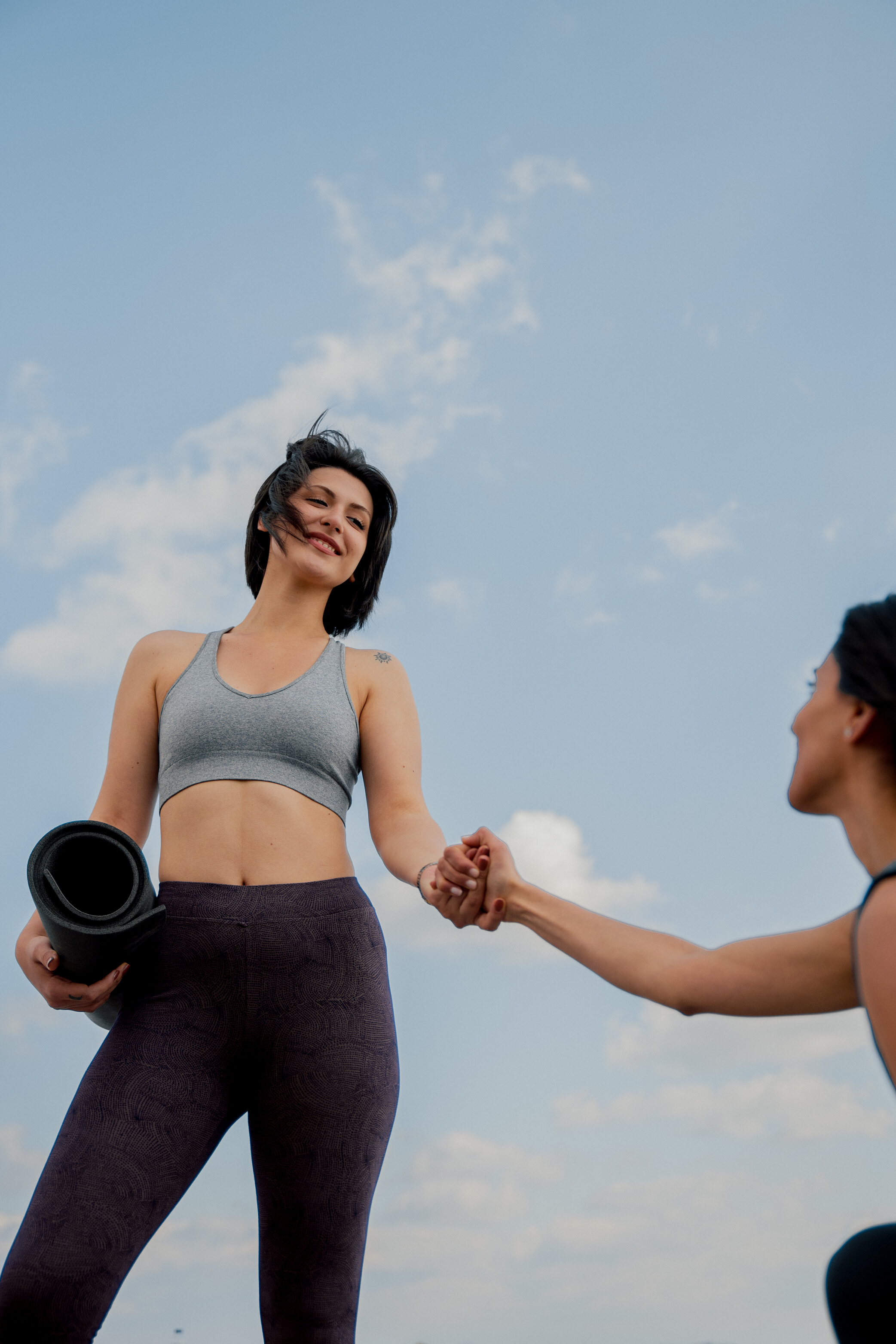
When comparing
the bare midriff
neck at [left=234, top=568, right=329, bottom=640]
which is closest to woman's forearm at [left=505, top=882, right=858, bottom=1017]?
the bare midriff

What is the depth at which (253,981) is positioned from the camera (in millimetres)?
2574

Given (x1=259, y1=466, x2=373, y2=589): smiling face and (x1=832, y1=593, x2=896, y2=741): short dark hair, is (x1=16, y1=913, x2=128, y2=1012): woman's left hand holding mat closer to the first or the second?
(x1=259, y1=466, x2=373, y2=589): smiling face

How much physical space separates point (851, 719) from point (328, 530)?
5.96 feet

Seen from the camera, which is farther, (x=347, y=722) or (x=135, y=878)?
Answer: (x=347, y=722)

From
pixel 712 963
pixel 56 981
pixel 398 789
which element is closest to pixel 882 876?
pixel 712 963

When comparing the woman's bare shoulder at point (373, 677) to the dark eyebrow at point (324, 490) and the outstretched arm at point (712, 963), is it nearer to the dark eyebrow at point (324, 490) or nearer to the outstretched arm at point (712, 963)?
the dark eyebrow at point (324, 490)

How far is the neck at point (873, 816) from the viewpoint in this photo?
1.97 metres

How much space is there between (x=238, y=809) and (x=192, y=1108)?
0.71 meters

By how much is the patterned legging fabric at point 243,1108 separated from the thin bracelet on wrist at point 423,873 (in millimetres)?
179

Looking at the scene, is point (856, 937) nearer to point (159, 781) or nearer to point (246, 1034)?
point (246, 1034)

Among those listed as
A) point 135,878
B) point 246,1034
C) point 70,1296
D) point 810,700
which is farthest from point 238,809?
point 810,700

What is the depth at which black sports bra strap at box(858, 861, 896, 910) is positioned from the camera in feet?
5.83

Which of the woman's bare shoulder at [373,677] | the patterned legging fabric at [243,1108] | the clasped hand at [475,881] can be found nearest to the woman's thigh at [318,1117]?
the patterned legging fabric at [243,1108]

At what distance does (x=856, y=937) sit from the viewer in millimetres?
1826
